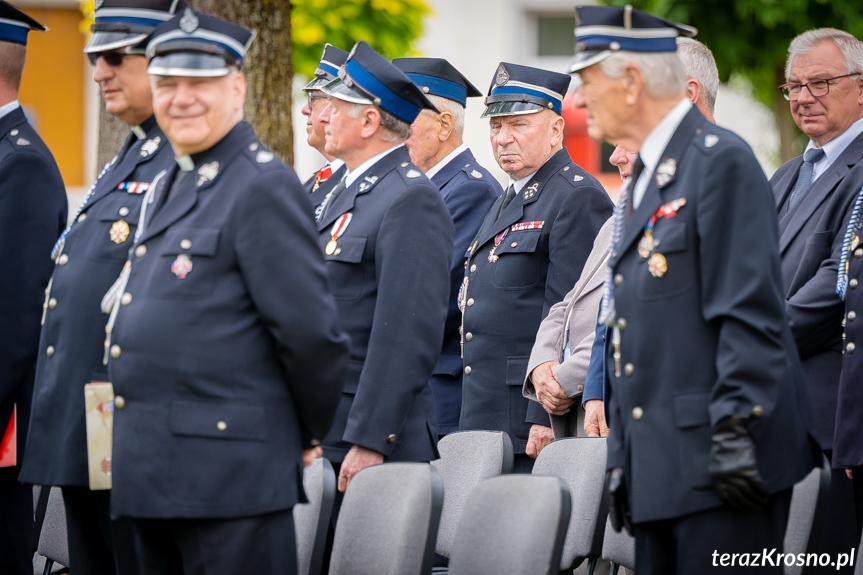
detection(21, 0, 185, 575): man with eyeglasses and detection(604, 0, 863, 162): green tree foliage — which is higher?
detection(604, 0, 863, 162): green tree foliage

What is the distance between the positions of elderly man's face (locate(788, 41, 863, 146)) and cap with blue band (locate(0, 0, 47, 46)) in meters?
2.85

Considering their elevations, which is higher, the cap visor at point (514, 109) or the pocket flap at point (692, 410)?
the cap visor at point (514, 109)

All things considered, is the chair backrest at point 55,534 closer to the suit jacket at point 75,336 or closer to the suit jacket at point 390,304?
the suit jacket at point 75,336

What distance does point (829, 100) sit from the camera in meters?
4.28

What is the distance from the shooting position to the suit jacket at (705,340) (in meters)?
2.64

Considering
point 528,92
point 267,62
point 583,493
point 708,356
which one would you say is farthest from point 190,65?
point 267,62

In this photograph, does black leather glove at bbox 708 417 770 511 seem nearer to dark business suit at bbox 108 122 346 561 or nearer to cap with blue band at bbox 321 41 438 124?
dark business suit at bbox 108 122 346 561

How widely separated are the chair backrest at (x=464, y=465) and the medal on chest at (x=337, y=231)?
80cm

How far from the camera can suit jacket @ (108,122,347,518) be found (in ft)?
9.12

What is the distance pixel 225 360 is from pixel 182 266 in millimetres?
263

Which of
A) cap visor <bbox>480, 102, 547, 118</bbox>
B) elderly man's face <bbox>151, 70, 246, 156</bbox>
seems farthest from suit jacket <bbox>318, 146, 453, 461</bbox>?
cap visor <bbox>480, 102, 547, 118</bbox>

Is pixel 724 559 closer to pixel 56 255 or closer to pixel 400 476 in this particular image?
pixel 400 476

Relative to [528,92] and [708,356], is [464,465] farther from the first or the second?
[528,92]

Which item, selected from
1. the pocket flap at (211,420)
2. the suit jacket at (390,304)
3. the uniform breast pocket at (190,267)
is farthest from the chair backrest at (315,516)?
the uniform breast pocket at (190,267)
